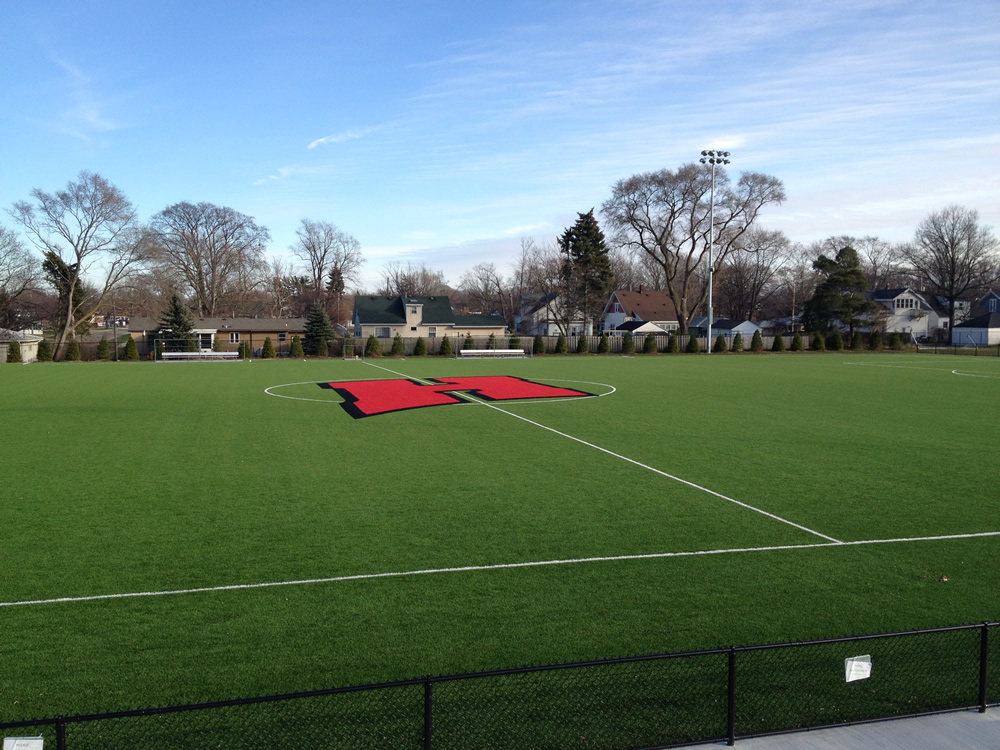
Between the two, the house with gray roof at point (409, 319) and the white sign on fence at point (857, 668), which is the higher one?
the house with gray roof at point (409, 319)

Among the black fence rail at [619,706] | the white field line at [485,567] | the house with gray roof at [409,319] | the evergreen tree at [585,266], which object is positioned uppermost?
the evergreen tree at [585,266]

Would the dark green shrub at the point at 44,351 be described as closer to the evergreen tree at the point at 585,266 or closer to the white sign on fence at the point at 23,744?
the evergreen tree at the point at 585,266

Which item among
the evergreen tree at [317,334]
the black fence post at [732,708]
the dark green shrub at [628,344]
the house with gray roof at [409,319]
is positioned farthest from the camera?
the house with gray roof at [409,319]

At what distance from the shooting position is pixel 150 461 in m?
12.1

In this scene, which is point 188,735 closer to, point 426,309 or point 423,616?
point 423,616

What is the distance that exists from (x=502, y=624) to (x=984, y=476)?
30.3 ft

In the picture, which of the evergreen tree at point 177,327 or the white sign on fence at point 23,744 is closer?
the white sign on fence at point 23,744

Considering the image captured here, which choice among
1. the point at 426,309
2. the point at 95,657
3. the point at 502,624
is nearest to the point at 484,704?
the point at 502,624

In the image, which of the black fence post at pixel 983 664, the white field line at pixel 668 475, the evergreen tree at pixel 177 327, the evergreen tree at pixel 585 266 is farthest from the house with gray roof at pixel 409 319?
the black fence post at pixel 983 664

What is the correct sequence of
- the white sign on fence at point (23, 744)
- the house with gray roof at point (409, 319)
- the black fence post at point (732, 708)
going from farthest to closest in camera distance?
the house with gray roof at point (409, 319)
the black fence post at point (732, 708)
the white sign on fence at point (23, 744)

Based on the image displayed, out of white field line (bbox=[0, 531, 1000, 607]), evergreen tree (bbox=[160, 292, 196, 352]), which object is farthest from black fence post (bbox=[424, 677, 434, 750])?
evergreen tree (bbox=[160, 292, 196, 352])

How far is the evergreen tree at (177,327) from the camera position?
49750 millimetres

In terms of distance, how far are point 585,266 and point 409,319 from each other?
17.2 m

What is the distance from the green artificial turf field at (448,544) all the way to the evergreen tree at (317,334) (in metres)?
34.4
